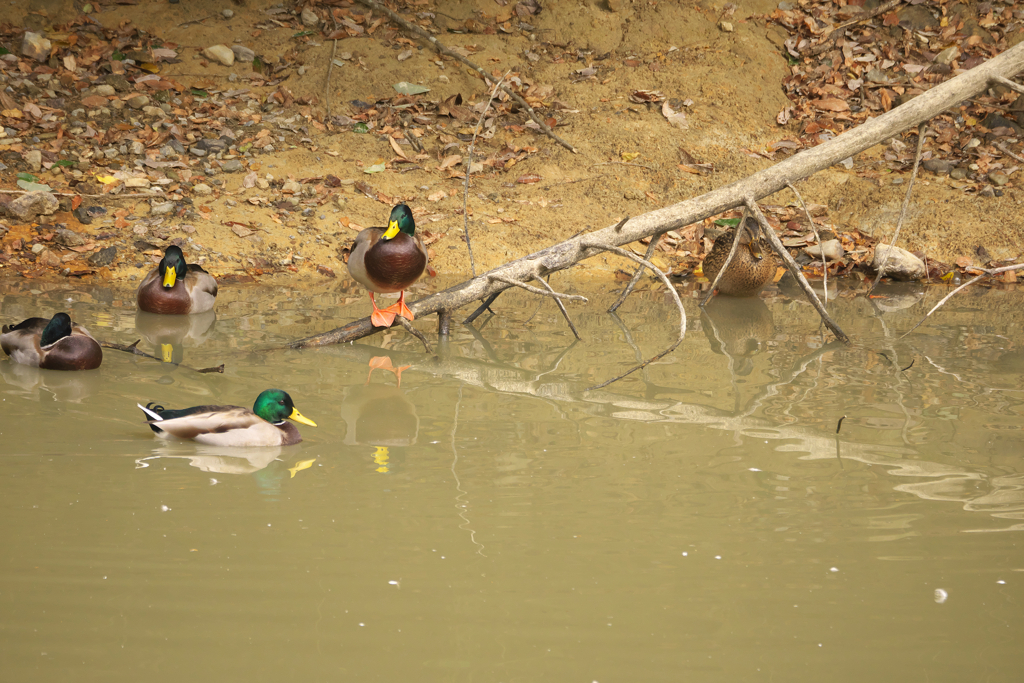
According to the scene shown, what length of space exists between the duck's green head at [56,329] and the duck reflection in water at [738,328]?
3504mm

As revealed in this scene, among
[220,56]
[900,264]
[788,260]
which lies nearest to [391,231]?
[788,260]

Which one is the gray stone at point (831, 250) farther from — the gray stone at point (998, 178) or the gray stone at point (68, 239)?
the gray stone at point (68, 239)

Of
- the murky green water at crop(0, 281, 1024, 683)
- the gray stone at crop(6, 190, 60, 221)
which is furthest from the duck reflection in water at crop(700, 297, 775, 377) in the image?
the gray stone at crop(6, 190, 60, 221)

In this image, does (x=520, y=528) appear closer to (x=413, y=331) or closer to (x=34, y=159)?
(x=413, y=331)

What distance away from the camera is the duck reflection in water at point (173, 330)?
15.8 ft

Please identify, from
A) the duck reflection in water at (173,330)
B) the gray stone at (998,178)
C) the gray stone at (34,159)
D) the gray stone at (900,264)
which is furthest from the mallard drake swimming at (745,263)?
the gray stone at (34,159)

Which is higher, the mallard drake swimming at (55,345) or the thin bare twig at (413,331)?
the thin bare twig at (413,331)

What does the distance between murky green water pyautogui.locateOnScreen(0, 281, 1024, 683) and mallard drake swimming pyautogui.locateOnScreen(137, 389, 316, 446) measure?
0.22 feet

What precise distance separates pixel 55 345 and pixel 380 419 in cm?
175

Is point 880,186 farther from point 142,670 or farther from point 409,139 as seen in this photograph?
point 142,670

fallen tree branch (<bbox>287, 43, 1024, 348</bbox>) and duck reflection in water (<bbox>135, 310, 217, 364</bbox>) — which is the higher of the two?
fallen tree branch (<bbox>287, 43, 1024, 348</bbox>)

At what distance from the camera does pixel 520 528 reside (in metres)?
2.69

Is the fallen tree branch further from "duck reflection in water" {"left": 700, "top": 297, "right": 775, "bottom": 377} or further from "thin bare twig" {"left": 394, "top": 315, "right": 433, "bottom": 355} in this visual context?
"duck reflection in water" {"left": 700, "top": 297, "right": 775, "bottom": 377}

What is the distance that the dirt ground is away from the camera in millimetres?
7059
